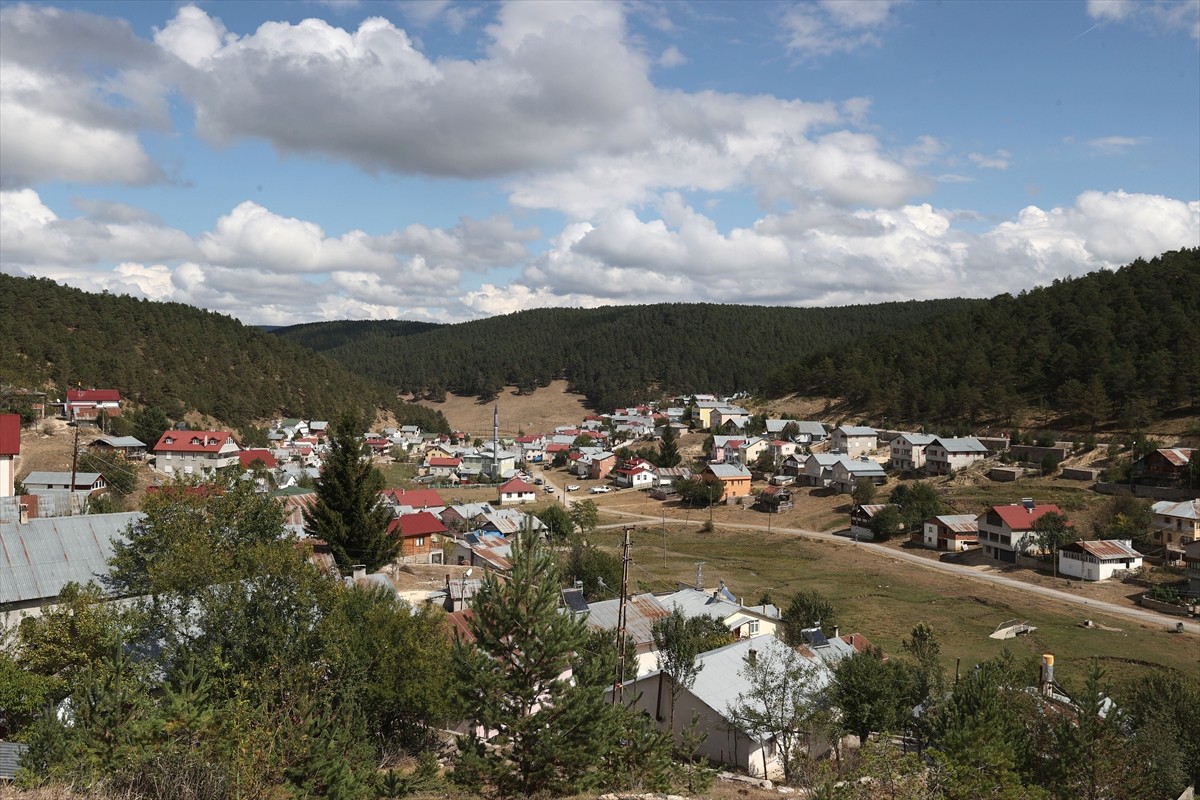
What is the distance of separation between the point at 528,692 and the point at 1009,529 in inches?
1895

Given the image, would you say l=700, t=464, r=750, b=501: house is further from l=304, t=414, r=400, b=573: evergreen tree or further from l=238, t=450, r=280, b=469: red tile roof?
l=304, t=414, r=400, b=573: evergreen tree

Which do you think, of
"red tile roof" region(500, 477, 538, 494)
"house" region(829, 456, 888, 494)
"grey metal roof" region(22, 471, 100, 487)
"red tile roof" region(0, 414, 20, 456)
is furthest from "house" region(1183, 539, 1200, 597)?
"grey metal roof" region(22, 471, 100, 487)

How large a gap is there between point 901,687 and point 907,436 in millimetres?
60052

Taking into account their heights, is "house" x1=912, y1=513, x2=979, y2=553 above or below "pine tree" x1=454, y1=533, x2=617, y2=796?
below

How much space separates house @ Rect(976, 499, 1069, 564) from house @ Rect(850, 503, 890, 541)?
8.26 meters

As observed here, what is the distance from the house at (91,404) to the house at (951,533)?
73578mm

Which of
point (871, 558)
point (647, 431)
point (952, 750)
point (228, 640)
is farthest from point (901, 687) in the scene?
point (647, 431)

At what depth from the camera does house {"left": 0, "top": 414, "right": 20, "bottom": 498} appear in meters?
24.9

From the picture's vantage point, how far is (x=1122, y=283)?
97625mm

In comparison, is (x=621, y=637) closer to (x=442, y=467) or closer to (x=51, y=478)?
(x=51, y=478)

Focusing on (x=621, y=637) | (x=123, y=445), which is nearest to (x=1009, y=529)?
(x=621, y=637)

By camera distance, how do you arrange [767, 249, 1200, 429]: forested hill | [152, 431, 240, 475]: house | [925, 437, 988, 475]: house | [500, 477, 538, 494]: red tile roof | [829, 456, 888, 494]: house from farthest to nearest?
[500, 477, 538, 494]: red tile roof < [829, 456, 888, 494]: house < [767, 249, 1200, 429]: forested hill < [925, 437, 988, 475]: house < [152, 431, 240, 475]: house

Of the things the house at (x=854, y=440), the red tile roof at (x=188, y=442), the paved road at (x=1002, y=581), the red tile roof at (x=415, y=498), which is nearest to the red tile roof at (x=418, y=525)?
the red tile roof at (x=415, y=498)

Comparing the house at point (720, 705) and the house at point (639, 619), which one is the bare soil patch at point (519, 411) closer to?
the house at point (639, 619)
